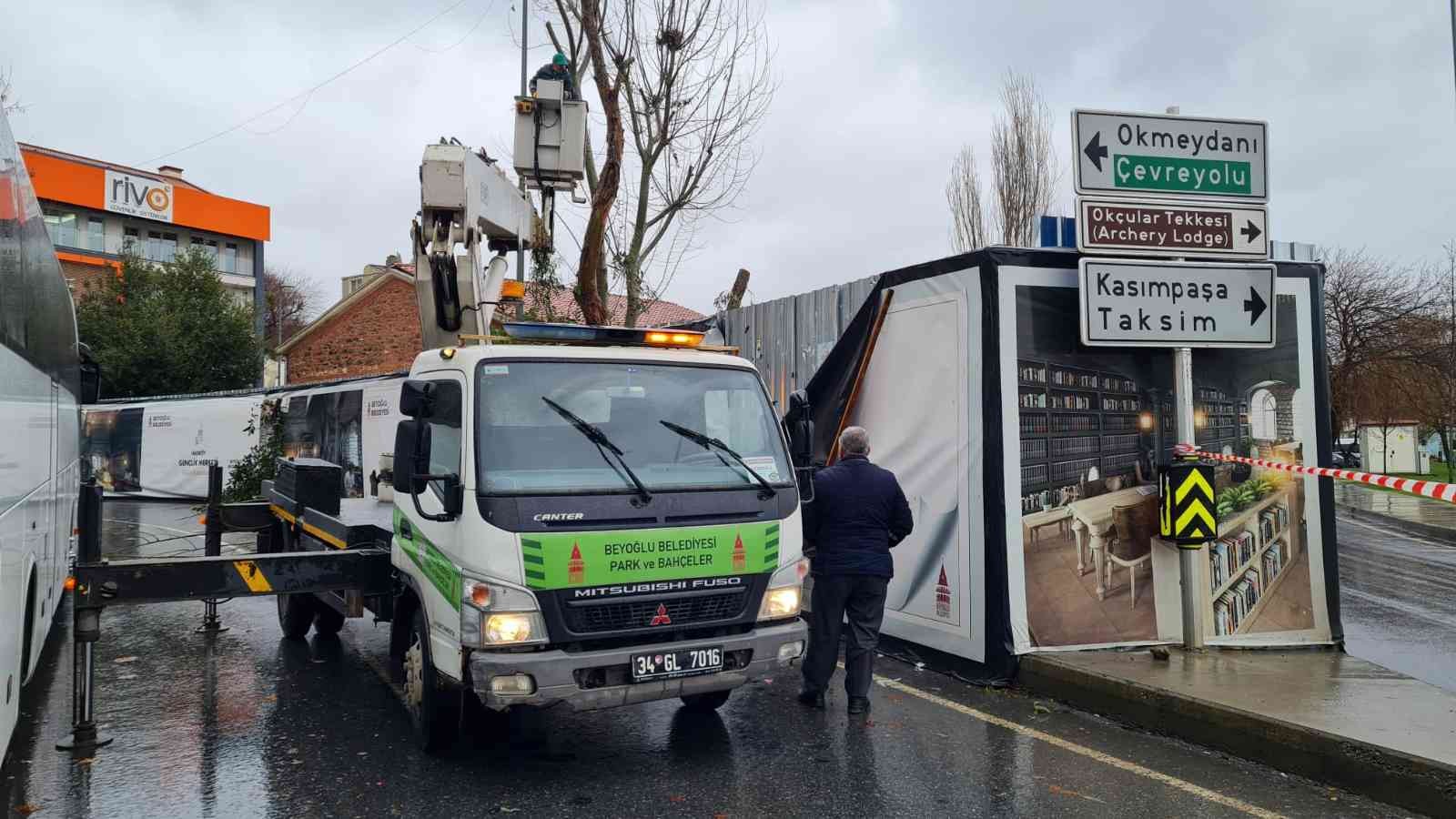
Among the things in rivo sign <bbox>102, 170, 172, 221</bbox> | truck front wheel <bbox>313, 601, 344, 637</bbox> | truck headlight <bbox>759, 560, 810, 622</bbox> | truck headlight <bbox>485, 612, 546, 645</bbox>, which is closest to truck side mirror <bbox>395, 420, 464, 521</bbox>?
truck headlight <bbox>485, 612, 546, 645</bbox>

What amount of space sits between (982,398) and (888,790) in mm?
3173

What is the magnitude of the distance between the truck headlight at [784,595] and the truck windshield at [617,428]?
0.50 meters

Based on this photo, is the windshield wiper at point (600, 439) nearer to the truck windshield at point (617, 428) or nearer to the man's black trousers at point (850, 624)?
the truck windshield at point (617, 428)

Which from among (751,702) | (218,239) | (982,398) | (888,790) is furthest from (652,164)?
(218,239)

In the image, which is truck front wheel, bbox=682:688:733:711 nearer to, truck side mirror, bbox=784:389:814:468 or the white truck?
the white truck

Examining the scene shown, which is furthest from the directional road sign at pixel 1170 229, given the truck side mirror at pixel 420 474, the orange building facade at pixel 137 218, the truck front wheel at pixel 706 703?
the orange building facade at pixel 137 218

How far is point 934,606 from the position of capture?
7457 millimetres

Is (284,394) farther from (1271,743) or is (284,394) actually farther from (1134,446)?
(1271,743)

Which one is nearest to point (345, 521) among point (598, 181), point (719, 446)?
point (719, 446)

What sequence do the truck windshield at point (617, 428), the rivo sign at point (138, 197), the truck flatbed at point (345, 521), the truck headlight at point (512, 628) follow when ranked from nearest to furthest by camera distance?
the truck headlight at point (512, 628), the truck windshield at point (617, 428), the truck flatbed at point (345, 521), the rivo sign at point (138, 197)

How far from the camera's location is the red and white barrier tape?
21.0 feet

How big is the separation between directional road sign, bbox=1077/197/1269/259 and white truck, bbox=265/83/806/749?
2.96 meters

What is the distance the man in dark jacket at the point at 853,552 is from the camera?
6.14 m

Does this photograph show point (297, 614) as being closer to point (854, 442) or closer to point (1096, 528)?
point (854, 442)
